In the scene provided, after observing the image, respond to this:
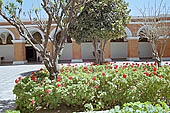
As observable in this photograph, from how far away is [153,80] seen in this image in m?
4.35

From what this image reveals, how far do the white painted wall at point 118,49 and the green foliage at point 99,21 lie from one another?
51.2ft

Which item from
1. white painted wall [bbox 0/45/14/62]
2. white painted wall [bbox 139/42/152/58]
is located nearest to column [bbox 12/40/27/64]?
white painted wall [bbox 0/45/14/62]

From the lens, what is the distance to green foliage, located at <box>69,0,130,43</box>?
8820 millimetres

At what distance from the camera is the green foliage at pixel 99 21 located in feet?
28.9

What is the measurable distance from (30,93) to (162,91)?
3603 mm

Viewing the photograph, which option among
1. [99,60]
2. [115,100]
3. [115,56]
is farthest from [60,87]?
[115,56]

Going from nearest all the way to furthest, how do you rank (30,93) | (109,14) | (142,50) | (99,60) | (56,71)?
(30,93), (56,71), (109,14), (99,60), (142,50)

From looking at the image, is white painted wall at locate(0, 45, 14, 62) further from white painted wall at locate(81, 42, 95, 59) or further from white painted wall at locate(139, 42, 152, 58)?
white painted wall at locate(139, 42, 152, 58)

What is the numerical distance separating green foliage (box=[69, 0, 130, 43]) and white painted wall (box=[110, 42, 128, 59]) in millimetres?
15602

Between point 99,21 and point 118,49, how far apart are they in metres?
16.9

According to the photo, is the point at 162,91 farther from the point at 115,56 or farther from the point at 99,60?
the point at 115,56

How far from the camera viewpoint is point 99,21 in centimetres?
883

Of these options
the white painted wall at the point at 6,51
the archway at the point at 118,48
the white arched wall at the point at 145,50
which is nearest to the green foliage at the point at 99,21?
the archway at the point at 118,48

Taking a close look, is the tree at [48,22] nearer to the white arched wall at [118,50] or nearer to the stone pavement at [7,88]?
the stone pavement at [7,88]
